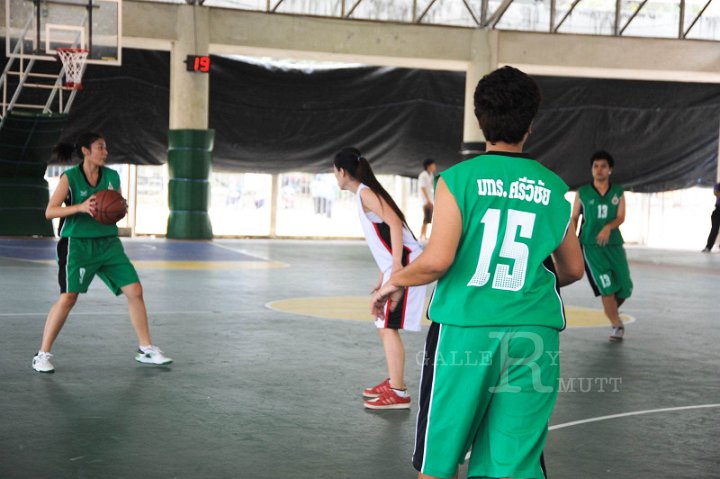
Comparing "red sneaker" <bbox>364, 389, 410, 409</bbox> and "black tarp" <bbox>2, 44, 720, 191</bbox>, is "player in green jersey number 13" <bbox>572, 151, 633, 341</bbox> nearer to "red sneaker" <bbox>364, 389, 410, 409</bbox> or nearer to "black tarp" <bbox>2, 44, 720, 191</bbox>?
"red sneaker" <bbox>364, 389, 410, 409</bbox>

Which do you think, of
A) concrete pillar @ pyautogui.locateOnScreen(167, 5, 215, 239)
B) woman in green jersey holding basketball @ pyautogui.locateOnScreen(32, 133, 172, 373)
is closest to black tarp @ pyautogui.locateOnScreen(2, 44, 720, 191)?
concrete pillar @ pyautogui.locateOnScreen(167, 5, 215, 239)

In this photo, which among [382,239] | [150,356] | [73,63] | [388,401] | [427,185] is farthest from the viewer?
[427,185]

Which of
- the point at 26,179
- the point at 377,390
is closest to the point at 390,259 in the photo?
the point at 377,390

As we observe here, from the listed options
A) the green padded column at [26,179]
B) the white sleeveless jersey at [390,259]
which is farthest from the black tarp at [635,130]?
the white sleeveless jersey at [390,259]

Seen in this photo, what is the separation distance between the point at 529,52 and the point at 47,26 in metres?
10.5

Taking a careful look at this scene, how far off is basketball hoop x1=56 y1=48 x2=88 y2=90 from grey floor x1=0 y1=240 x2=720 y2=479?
762cm

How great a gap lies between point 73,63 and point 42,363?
42.2 feet

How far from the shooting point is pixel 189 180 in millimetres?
21078

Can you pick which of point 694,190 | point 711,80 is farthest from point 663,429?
point 694,190

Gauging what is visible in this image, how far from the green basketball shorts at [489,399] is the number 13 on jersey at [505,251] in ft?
0.48

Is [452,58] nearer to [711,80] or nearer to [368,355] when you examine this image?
[711,80]

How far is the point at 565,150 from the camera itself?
84.5ft

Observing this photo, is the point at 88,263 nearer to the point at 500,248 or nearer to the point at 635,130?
the point at 500,248

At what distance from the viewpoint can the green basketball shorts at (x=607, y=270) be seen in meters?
9.39
